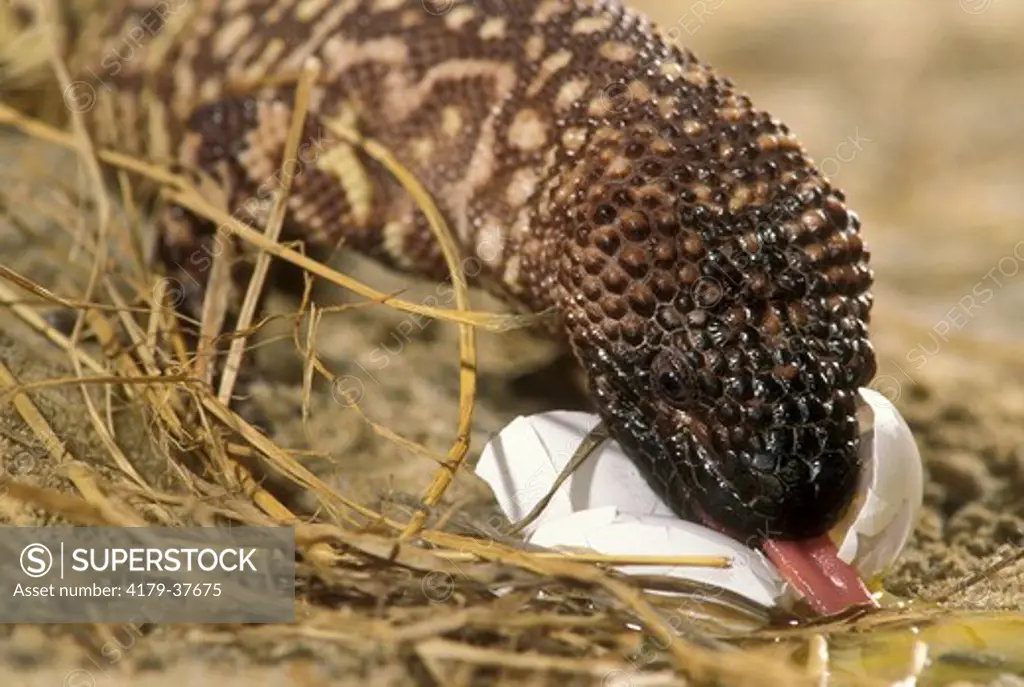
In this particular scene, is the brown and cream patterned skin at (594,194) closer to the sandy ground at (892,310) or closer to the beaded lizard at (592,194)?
the beaded lizard at (592,194)

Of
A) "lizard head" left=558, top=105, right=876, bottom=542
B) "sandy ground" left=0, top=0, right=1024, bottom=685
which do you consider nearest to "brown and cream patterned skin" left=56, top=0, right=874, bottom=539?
"lizard head" left=558, top=105, right=876, bottom=542

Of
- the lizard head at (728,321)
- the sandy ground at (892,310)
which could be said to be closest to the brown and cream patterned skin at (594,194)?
the lizard head at (728,321)

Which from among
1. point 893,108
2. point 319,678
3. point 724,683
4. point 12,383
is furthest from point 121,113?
point 893,108

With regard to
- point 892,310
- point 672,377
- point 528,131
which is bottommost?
point 672,377

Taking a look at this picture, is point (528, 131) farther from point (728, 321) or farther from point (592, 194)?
point (728, 321)

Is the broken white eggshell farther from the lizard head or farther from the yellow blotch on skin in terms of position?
the yellow blotch on skin

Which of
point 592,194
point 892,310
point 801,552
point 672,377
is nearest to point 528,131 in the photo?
point 592,194
